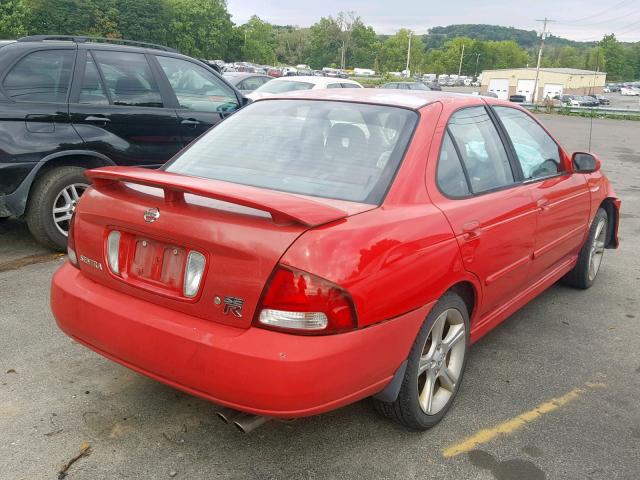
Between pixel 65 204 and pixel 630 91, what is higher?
pixel 630 91

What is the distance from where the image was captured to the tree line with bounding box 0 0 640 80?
75.8m

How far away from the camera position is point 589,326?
417 cm

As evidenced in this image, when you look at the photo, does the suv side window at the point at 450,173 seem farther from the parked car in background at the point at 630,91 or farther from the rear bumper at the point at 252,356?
the parked car in background at the point at 630,91

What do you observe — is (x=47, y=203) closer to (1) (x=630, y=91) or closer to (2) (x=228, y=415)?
(2) (x=228, y=415)

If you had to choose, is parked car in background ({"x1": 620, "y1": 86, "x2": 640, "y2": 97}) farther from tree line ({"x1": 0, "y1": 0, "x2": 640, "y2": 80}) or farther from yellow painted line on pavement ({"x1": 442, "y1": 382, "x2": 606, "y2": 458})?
yellow painted line on pavement ({"x1": 442, "y1": 382, "x2": 606, "y2": 458})

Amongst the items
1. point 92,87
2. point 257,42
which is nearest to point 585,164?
point 92,87

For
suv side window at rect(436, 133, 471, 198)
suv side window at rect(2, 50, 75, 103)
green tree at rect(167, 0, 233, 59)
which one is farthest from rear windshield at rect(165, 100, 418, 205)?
green tree at rect(167, 0, 233, 59)

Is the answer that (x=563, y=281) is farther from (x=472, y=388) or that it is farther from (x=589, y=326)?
(x=472, y=388)

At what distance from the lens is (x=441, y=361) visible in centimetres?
283

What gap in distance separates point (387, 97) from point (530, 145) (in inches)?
48.6

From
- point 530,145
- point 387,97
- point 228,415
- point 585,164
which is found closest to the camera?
point 228,415

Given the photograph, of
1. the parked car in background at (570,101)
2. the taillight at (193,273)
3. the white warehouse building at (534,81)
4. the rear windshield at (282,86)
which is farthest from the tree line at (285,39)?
the taillight at (193,273)

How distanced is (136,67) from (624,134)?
21.8m

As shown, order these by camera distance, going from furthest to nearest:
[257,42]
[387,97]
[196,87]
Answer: [257,42]
[196,87]
[387,97]
